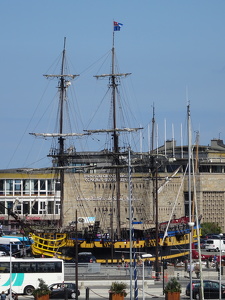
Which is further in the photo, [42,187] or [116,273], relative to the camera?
[42,187]

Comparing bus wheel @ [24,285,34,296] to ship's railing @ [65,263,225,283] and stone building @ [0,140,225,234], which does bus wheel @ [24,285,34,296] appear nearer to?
ship's railing @ [65,263,225,283]

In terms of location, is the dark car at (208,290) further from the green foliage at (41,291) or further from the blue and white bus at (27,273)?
the blue and white bus at (27,273)

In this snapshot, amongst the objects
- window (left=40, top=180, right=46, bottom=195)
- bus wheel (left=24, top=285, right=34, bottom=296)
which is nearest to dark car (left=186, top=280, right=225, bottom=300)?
bus wheel (left=24, top=285, right=34, bottom=296)

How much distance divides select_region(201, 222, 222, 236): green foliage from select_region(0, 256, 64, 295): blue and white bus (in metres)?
70.6

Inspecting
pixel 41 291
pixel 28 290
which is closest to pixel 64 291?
pixel 41 291

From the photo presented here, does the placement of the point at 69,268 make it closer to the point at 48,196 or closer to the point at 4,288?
the point at 4,288

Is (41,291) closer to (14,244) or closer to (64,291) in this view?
(64,291)

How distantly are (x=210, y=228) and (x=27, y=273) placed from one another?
7562cm

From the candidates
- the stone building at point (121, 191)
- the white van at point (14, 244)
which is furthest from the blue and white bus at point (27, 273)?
the stone building at point (121, 191)

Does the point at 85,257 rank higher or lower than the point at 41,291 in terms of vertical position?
higher

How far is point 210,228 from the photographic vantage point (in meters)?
154

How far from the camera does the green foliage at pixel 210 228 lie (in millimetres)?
151875

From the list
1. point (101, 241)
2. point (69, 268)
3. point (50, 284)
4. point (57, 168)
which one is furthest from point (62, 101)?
point (50, 284)

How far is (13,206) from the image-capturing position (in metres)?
157
